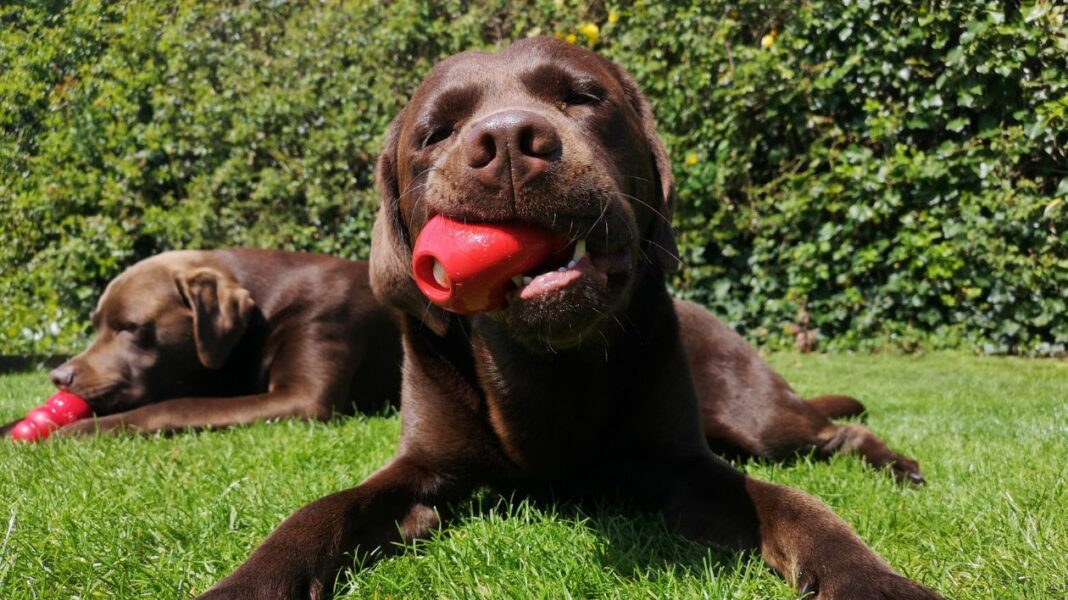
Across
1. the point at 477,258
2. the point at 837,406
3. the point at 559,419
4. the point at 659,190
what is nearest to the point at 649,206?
the point at 659,190

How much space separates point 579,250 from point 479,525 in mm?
835

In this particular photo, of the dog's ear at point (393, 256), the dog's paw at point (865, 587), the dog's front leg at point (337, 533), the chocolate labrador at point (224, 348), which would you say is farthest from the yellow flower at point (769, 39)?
the dog's paw at point (865, 587)

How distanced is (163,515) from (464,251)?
1244mm

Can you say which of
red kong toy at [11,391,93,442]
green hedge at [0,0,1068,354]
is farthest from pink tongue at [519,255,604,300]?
green hedge at [0,0,1068,354]

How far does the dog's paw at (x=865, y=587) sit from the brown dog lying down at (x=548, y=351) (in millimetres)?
67

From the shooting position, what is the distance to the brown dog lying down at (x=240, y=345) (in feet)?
13.2

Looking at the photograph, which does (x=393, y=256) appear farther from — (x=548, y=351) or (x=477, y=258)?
(x=477, y=258)

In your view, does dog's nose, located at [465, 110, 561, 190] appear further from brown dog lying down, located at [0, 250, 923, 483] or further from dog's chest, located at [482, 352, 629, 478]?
brown dog lying down, located at [0, 250, 923, 483]

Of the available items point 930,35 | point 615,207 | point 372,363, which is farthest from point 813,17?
point 615,207

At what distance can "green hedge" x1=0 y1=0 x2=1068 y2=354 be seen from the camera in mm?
5805

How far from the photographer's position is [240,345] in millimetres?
4430

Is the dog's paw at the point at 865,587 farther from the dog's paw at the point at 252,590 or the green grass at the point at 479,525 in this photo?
the dog's paw at the point at 252,590

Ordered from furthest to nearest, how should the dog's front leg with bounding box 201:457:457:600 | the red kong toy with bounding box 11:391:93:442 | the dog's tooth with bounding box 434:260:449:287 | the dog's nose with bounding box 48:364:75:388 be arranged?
the dog's nose with bounding box 48:364:75:388 < the red kong toy with bounding box 11:391:93:442 < the dog's tooth with bounding box 434:260:449:287 < the dog's front leg with bounding box 201:457:457:600

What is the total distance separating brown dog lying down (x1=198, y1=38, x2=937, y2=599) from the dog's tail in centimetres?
164
